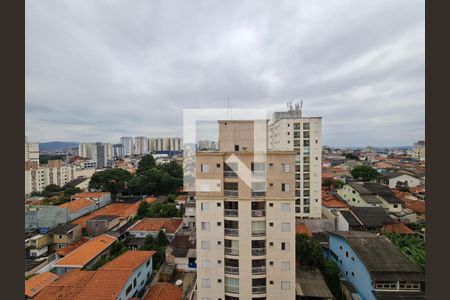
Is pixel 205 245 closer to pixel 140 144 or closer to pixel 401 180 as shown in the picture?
pixel 401 180

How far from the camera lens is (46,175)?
2556 cm

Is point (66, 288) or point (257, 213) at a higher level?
point (257, 213)

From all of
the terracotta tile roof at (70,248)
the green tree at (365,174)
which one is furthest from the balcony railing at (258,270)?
the green tree at (365,174)

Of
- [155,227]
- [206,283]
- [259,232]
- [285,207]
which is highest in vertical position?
[285,207]

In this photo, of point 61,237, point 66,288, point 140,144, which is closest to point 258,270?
point 66,288

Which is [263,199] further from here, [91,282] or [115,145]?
[115,145]

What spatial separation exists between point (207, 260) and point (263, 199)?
222 centimetres

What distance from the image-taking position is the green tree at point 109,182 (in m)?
19.6

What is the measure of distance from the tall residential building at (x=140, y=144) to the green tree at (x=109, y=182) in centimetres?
3650

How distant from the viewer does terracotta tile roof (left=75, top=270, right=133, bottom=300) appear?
5727mm

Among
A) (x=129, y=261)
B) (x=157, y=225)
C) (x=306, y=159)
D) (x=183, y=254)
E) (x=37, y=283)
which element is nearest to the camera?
(x=37, y=283)

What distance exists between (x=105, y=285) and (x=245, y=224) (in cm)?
452

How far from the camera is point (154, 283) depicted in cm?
763

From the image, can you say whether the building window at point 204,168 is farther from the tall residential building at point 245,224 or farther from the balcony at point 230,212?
the balcony at point 230,212
